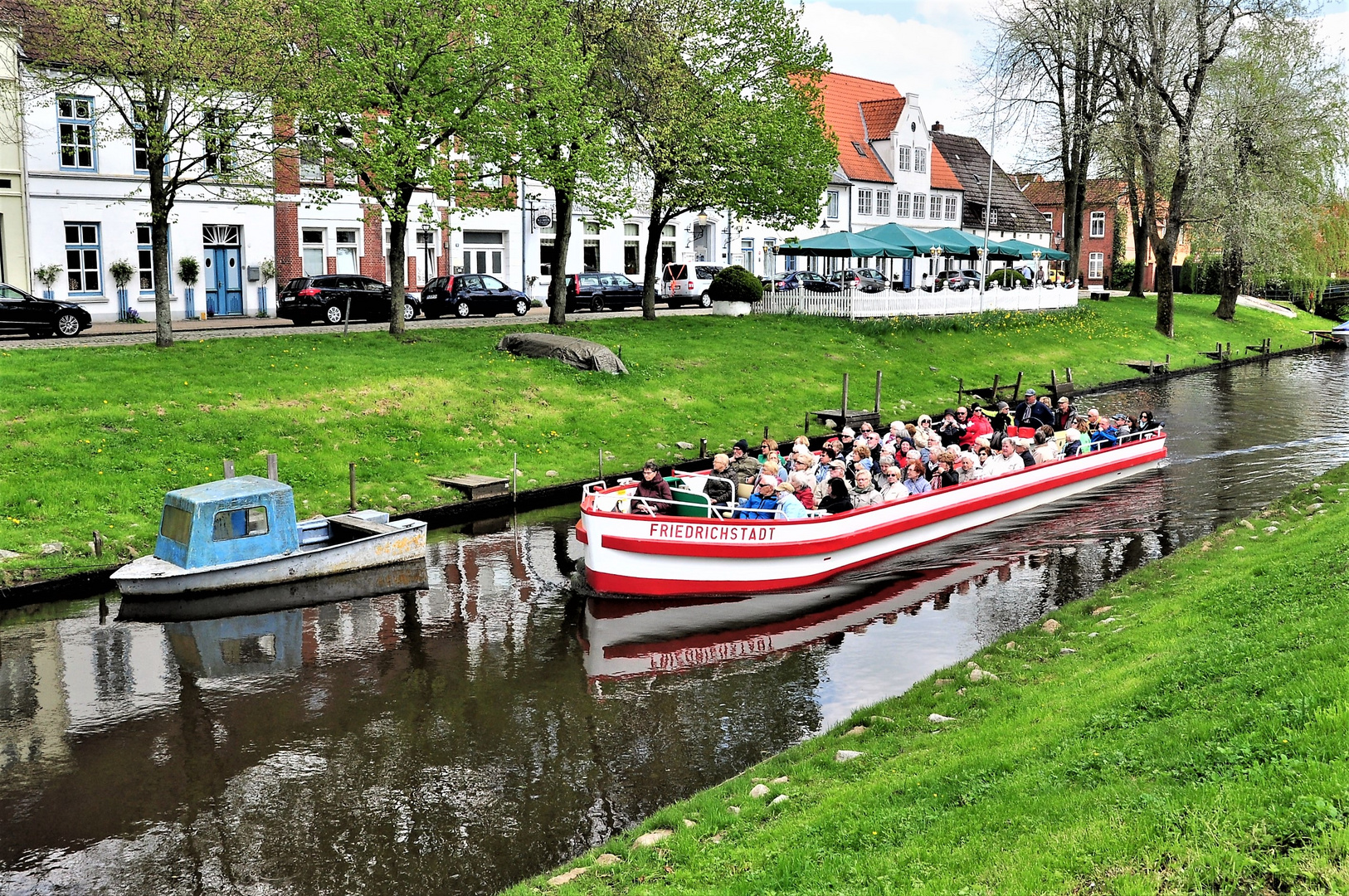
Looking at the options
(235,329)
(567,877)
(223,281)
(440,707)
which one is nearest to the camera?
(567,877)

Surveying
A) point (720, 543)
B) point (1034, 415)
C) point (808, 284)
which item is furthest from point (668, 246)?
point (720, 543)

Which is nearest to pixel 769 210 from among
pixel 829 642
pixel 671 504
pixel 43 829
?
pixel 671 504

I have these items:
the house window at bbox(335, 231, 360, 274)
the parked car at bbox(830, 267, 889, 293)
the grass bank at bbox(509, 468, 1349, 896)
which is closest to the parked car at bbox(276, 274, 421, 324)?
the house window at bbox(335, 231, 360, 274)

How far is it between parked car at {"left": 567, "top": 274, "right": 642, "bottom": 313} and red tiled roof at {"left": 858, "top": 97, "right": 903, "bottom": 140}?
2902 centimetres

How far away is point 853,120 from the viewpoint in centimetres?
7012

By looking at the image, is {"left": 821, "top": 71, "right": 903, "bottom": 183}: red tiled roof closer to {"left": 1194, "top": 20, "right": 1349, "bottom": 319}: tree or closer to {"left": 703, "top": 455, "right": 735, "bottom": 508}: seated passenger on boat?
{"left": 1194, "top": 20, "right": 1349, "bottom": 319}: tree

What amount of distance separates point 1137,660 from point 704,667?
5.91m

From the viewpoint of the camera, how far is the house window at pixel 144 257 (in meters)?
39.8

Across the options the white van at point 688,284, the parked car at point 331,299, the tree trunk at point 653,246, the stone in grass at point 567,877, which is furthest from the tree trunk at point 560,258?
the stone in grass at point 567,877

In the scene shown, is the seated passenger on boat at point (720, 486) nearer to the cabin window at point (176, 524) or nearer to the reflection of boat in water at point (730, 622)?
the reflection of boat in water at point (730, 622)

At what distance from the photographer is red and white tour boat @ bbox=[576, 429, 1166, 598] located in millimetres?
17719

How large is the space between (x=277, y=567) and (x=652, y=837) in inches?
435

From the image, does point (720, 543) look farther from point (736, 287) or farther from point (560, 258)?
point (736, 287)

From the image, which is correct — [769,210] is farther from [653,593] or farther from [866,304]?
[653,593]
